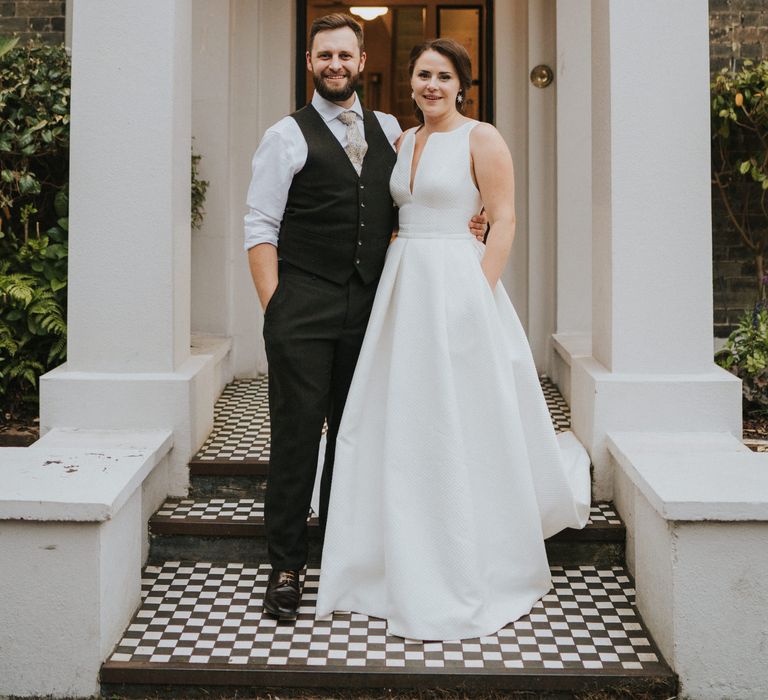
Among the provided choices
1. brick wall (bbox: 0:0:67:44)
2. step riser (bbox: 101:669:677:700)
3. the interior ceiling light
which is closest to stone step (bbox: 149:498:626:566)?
step riser (bbox: 101:669:677:700)

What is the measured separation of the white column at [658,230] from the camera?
166 inches

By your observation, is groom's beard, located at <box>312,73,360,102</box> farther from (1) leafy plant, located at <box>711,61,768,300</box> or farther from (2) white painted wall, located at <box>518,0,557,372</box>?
(1) leafy plant, located at <box>711,61,768,300</box>

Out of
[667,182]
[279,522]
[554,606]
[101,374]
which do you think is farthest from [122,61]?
[554,606]

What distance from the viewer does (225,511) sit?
14.0 feet

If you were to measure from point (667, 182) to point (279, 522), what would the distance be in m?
2.20

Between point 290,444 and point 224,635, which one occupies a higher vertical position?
point 290,444

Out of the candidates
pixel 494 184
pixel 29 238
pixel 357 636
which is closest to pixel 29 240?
pixel 29 238

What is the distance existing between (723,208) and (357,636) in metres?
4.35

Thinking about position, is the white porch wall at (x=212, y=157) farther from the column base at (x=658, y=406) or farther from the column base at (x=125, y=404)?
the column base at (x=658, y=406)

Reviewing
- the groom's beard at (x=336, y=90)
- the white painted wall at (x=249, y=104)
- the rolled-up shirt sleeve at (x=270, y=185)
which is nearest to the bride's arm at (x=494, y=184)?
the groom's beard at (x=336, y=90)

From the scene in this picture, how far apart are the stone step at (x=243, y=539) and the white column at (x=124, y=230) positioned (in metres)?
0.33

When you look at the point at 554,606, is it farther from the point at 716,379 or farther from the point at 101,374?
the point at 101,374

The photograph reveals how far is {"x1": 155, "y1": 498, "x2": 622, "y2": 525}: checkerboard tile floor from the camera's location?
4156mm

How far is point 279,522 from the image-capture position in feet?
12.1
